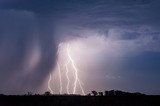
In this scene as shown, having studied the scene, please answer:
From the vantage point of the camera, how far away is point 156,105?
7738 centimetres

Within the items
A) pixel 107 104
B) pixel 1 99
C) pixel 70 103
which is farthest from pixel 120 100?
pixel 1 99

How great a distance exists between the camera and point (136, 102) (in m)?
77.3

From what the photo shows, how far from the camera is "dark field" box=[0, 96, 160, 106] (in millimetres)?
77438

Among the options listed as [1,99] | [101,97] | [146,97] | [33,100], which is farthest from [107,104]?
[1,99]

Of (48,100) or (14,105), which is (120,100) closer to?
(48,100)

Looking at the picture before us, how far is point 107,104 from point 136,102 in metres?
4.74

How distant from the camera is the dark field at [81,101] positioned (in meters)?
77.4

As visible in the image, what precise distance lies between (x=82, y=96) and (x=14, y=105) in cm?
1193

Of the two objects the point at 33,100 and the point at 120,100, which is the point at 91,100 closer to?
the point at 120,100

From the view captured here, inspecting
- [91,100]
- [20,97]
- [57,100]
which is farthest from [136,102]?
[20,97]

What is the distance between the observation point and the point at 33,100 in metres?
80.6

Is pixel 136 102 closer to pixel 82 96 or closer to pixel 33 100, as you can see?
pixel 82 96

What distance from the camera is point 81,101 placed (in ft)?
258

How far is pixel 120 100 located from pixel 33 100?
583 inches
